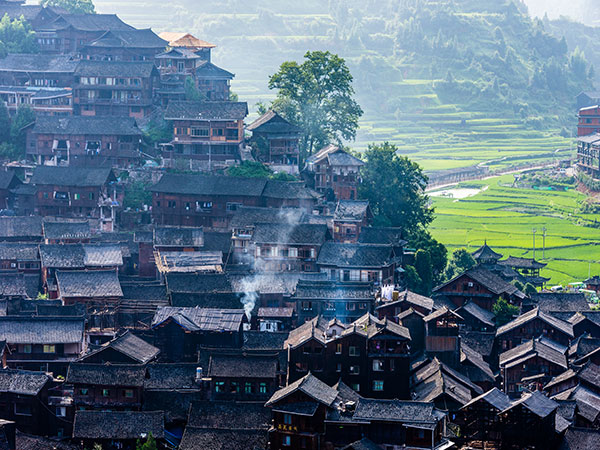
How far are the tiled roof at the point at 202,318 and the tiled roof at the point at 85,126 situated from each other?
61.1 feet

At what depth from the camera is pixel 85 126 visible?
226 feet

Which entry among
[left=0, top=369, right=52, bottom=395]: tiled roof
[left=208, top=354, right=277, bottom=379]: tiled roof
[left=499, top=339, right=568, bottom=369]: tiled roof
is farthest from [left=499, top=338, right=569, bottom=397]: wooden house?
[left=0, top=369, right=52, bottom=395]: tiled roof

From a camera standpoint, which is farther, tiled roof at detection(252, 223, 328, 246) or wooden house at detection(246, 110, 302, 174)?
wooden house at detection(246, 110, 302, 174)

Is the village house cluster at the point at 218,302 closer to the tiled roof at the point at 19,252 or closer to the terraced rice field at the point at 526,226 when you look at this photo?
the tiled roof at the point at 19,252

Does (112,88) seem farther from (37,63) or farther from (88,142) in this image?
(37,63)

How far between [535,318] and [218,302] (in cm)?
1651

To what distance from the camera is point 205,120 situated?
68.2 meters

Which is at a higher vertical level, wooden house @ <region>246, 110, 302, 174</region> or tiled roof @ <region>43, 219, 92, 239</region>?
wooden house @ <region>246, 110, 302, 174</region>

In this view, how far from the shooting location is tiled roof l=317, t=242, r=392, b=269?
2348 inches

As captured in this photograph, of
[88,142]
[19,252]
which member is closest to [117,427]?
[19,252]

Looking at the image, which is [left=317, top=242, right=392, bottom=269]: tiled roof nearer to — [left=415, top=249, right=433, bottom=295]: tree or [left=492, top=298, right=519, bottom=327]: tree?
[left=415, top=249, right=433, bottom=295]: tree

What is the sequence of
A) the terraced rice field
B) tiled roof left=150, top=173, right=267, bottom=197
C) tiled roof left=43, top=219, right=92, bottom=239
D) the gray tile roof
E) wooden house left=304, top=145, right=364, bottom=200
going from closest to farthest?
tiled roof left=43, top=219, right=92, bottom=239 < tiled roof left=150, top=173, right=267, bottom=197 < wooden house left=304, top=145, right=364, bottom=200 < the gray tile roof < the terraced rice field

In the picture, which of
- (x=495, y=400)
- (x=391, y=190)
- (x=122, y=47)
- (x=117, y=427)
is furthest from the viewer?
(x=122, y=47)

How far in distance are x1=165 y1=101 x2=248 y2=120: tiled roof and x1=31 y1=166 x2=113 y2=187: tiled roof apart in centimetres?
566
